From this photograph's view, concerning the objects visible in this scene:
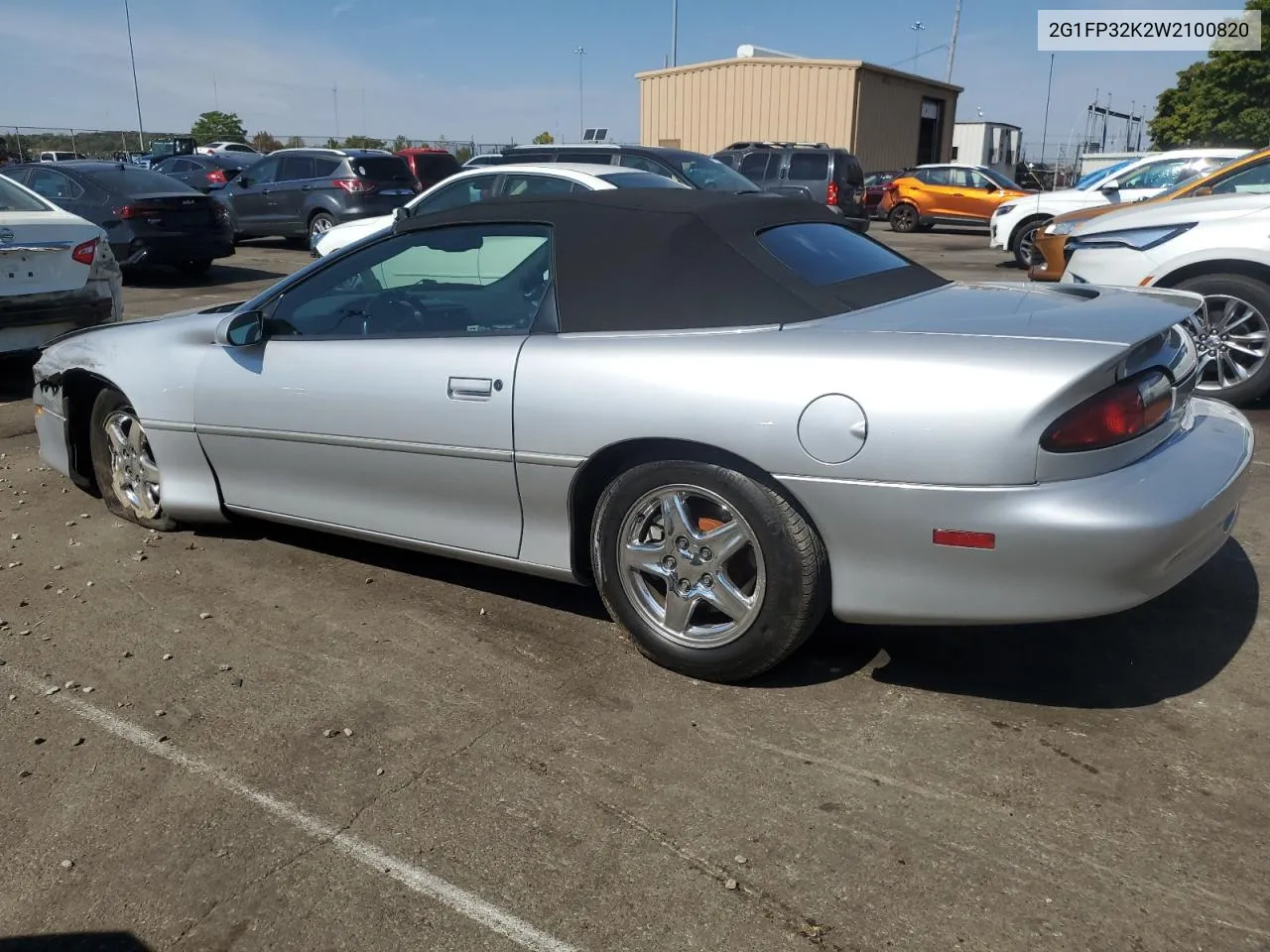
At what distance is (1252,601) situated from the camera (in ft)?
12.2

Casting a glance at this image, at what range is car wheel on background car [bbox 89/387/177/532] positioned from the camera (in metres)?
4.59

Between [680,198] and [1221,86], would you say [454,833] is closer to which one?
[680,198]

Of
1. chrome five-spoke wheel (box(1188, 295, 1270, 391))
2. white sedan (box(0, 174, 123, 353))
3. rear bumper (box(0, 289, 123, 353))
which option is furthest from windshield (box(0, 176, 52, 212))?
chrome five-spoke wheel (box(1188, 295, 1270, 391))

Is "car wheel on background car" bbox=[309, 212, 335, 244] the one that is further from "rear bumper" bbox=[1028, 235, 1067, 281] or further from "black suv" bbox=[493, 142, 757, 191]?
"rear bumper" bbox=[1028, 235, 1067, 281]

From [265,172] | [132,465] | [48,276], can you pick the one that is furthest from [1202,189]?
[265,172]

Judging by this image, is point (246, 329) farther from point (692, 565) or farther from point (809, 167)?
point (809, 167)

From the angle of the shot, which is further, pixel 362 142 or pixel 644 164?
pixel 362 142

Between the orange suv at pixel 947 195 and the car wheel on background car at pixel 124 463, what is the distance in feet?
69.6

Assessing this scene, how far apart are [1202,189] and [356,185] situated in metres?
11.9

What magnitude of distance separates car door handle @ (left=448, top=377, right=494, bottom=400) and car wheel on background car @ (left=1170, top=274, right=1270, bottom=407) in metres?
4.75

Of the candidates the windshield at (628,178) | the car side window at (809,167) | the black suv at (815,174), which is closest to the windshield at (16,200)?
the windshield at (628,178)

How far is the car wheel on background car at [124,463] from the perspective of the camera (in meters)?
4.59

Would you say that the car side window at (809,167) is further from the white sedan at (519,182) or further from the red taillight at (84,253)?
the red taillight at (84,253)

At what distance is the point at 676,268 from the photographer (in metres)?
3.32
